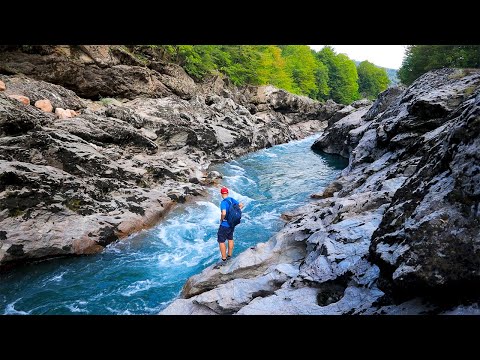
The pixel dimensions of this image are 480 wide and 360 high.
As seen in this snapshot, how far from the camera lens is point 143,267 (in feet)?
29.9

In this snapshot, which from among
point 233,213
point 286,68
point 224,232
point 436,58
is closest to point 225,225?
point 224,232

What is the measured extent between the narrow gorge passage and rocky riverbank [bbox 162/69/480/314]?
4.78 ft

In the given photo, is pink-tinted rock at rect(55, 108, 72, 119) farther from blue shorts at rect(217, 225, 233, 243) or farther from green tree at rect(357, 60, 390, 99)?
green tree at rect(357, 60, 390, 99)

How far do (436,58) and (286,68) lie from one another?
96.3 feet

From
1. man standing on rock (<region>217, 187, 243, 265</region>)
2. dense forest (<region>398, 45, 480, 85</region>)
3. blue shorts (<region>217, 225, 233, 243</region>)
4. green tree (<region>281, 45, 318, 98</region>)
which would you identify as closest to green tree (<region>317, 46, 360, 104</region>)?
green tree (<region>281, 45, 318, 98</region>)

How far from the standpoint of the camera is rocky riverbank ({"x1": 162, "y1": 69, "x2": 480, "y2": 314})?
10.5 feet

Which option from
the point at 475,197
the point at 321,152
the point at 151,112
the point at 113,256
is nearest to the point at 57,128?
the point at 113,256

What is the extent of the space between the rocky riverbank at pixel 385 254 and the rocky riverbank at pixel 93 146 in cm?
524

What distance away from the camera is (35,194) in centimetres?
981

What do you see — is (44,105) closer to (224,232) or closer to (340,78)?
(224,232)

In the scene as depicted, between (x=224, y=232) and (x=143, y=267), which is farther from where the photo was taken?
(x=143, y=267)
